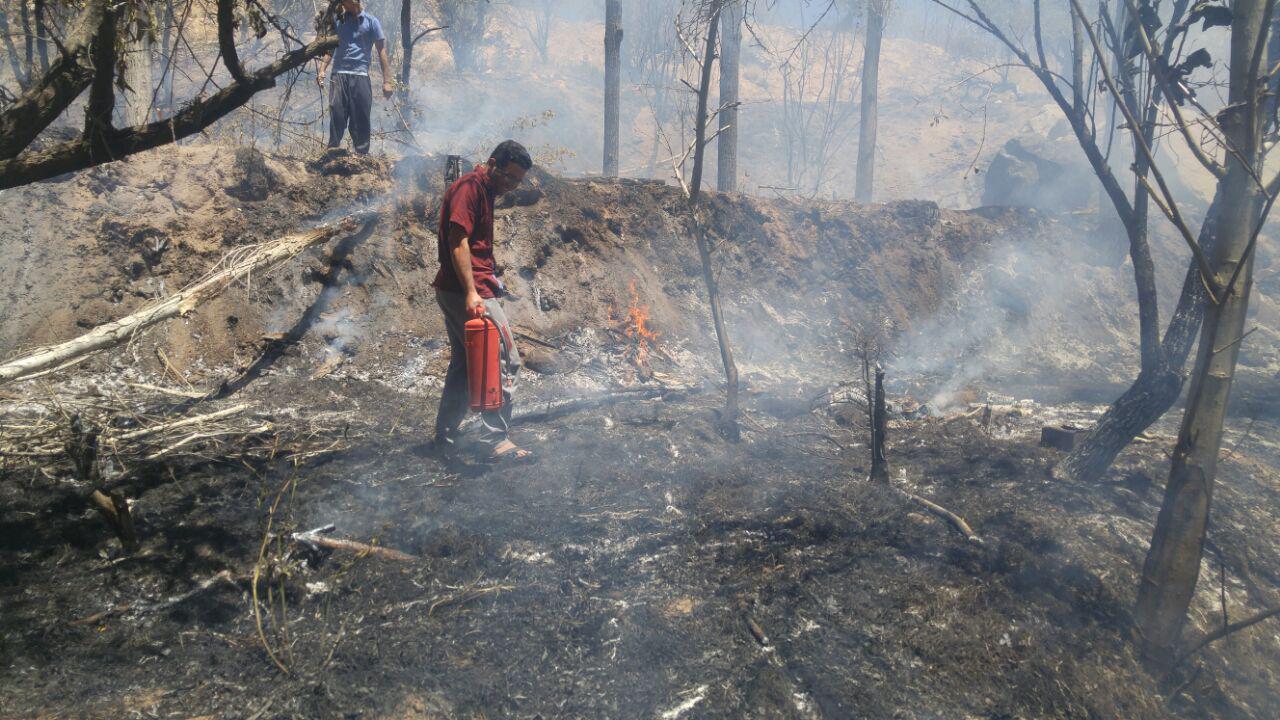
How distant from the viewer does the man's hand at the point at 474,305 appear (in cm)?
407

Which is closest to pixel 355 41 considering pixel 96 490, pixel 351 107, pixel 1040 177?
pixel 351 107

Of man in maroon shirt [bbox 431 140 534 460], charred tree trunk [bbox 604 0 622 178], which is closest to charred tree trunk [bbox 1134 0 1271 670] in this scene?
man in maroon shirt [bbox 431 140 534 460]

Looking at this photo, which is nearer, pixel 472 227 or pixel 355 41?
pixel 472 227

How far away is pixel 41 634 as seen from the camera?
258 cm

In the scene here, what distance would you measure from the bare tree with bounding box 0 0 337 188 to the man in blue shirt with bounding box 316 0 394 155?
12.3 ft

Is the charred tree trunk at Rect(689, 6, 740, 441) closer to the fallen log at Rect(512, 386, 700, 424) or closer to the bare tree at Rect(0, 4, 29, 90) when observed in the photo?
the fallen log at Rect(512, 386, 700, 424)

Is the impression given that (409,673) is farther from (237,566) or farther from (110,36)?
(110,36)

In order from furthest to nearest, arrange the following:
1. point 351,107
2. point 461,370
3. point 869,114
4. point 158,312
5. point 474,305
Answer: point 869,114 < point 351,107 < point 158,312 < point 461,370 < point 474,305

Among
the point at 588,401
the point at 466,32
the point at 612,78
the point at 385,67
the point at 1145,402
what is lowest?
the point at 588,401

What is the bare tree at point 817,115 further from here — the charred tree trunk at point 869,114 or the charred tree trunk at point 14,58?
the charred tree trunk at point 14,58

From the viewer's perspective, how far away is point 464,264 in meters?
4.09

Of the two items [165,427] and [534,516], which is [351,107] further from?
[534,516]

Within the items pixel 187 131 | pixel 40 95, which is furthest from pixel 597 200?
pixel 40 95

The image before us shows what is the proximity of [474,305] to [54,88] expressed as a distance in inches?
82.3
